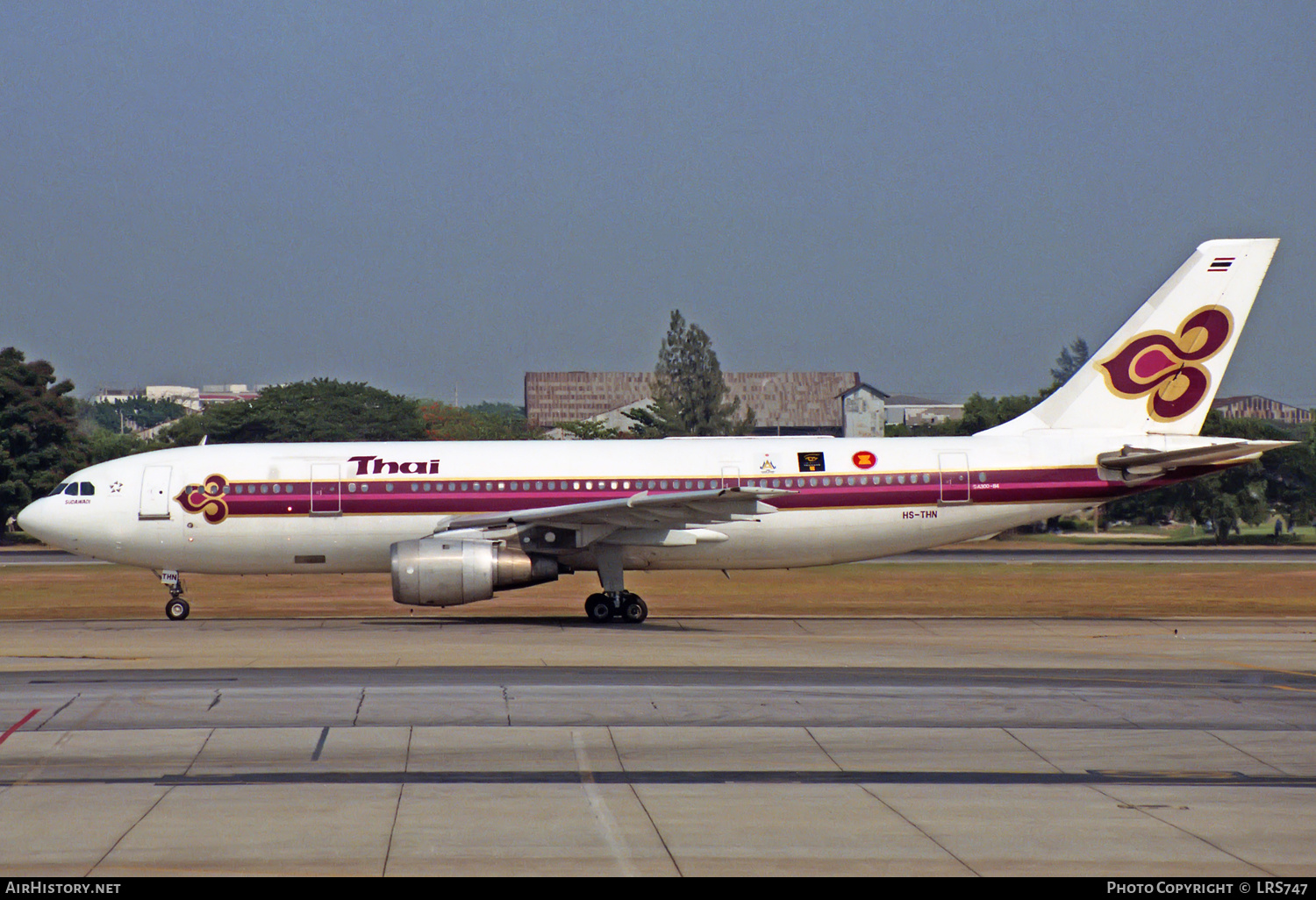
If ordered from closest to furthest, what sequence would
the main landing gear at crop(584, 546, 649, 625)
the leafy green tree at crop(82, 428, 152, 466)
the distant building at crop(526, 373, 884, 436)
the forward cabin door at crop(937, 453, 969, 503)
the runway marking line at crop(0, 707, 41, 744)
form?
1. the runway marking line at crop(0, 707, 41, 744)
2. the main landing gear at crop(584, 546, 649, 625)
3. the forward cabin door at crop(937, 453, 969, 503)
4. the leafy green tree at crop(82, 428, 152, 466)
5. the distant building at crop(526, 373, 884, 436)

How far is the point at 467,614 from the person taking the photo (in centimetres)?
3272

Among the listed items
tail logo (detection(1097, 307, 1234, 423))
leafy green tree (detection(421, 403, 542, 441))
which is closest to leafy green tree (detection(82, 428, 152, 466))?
leafy green tree (detection(421, 403, 542, 441))

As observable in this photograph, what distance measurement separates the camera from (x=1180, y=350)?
3117 centimetres

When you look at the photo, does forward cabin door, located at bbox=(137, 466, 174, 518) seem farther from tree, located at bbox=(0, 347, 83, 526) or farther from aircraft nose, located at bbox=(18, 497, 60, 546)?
tree, located at bbox=(0, 347, 83, 526)

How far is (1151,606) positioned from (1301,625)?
5912 mm

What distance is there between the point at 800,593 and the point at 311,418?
6071cm

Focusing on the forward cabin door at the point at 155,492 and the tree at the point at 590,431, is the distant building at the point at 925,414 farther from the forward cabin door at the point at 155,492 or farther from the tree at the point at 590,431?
the forward cabin door at the point at 155,492

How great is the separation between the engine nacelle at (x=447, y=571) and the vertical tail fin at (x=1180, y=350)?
1401 cm

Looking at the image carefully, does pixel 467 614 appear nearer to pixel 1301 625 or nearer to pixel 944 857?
pixel 1301 625

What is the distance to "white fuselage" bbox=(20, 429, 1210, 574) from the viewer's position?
29.7m

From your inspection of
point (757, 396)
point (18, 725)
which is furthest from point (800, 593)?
point (757, 396)

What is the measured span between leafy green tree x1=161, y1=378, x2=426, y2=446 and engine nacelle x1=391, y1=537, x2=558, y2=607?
59342mm

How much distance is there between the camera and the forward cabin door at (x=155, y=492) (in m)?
29.9
